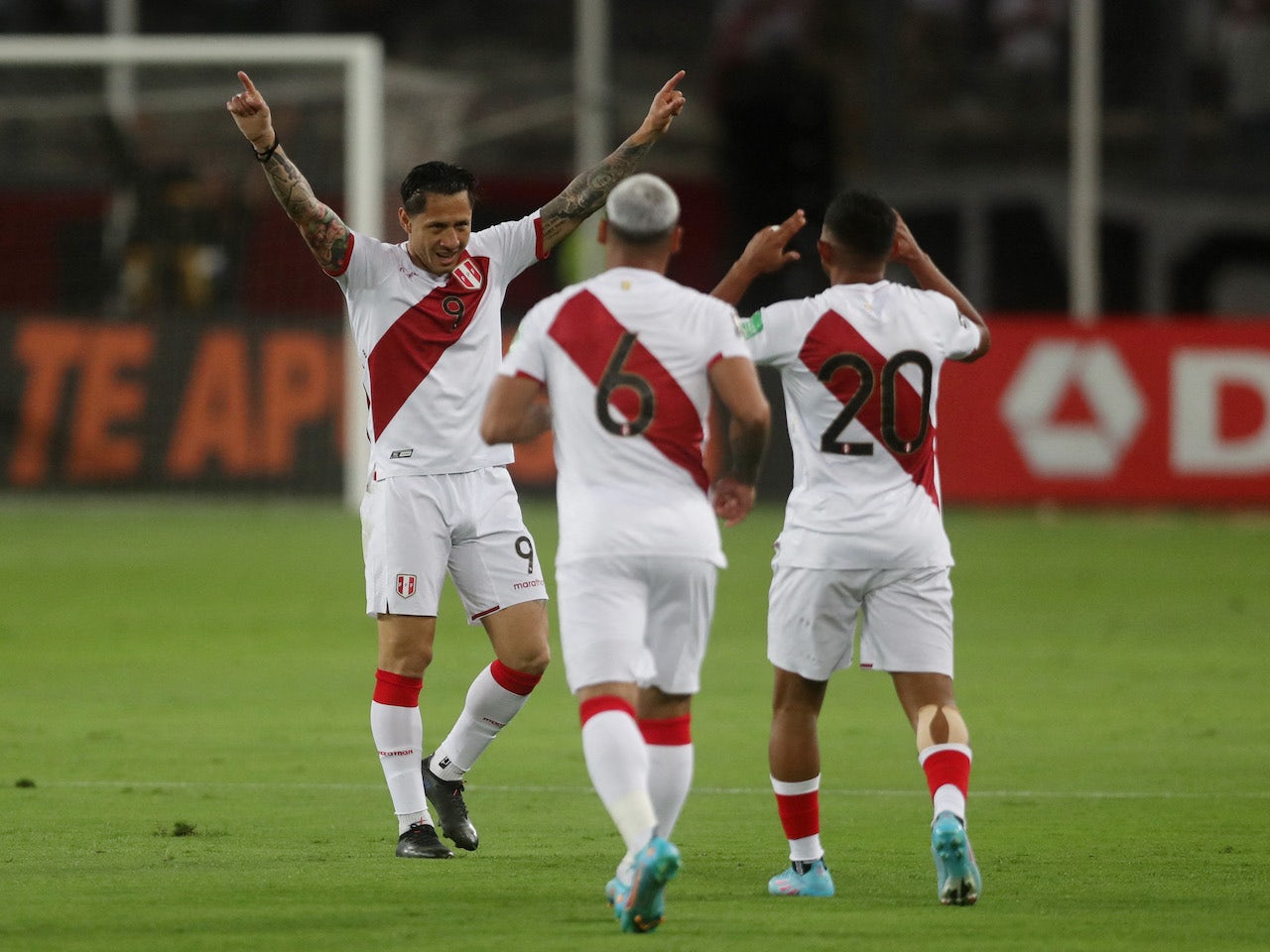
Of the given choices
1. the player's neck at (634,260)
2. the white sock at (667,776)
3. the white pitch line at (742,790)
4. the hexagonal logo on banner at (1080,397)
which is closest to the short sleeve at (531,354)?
the player's neck at (634,260)

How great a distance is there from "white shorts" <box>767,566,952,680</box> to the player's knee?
0.38ft

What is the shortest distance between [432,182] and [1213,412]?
571 inches

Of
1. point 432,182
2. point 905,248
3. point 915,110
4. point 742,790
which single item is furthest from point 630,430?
point 915,110

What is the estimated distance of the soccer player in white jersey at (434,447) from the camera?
7422mm

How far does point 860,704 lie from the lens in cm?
1104

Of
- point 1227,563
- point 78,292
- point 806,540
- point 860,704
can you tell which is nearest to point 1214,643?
point 860,704

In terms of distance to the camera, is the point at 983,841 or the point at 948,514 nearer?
the point at 983,841

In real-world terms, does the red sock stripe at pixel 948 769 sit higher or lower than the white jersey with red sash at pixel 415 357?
lower

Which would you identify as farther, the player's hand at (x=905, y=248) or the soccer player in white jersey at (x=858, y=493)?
the player's hand at (x=905, y=248)

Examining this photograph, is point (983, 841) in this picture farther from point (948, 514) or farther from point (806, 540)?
point (948, 514)

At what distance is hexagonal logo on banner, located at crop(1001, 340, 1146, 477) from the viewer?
2080cm

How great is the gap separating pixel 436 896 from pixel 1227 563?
11923 millimetres

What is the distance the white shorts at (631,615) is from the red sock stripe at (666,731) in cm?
9

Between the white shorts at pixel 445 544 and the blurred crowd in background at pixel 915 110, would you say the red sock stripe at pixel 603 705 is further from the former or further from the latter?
the blurred crowd in background at pixel 915 110
